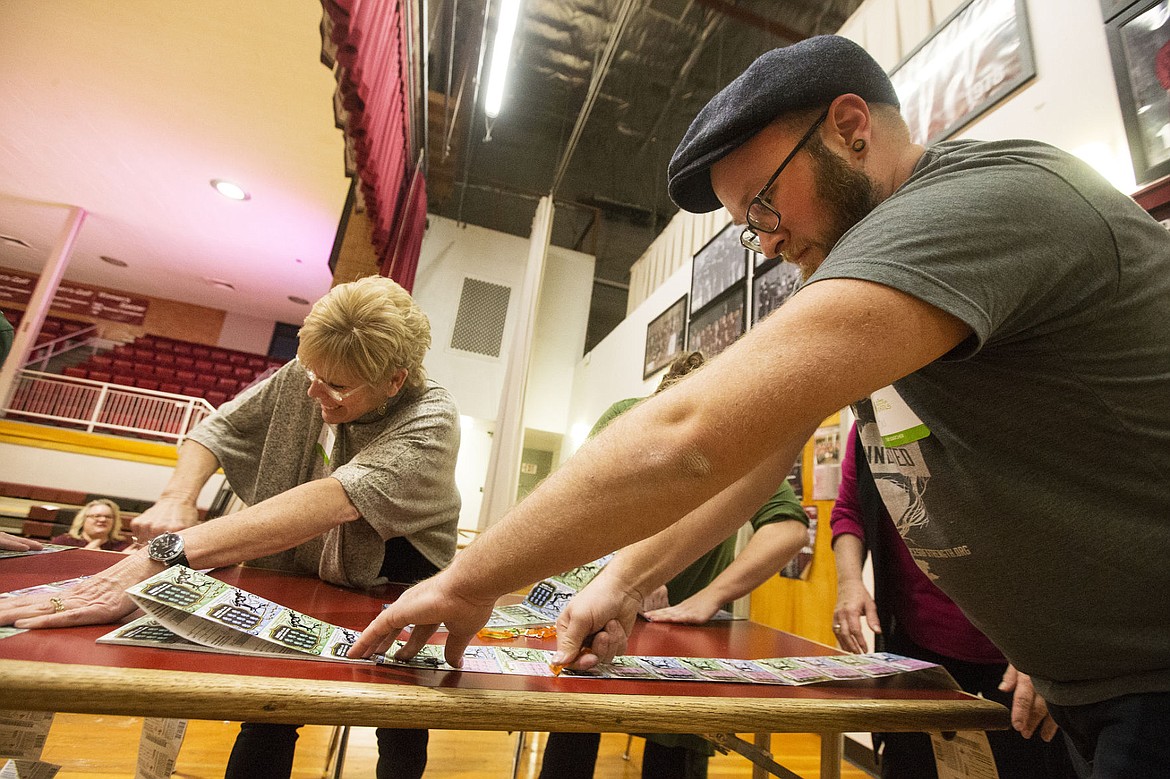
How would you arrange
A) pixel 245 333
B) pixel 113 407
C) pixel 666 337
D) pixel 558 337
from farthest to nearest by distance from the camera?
pixel 245 333, pixel 113 407, pixel 558 337, pixel 666 337

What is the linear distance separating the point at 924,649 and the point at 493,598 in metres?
1.39

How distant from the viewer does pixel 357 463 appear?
120 cm

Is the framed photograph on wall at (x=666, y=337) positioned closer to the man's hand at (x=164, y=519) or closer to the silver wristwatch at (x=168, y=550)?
the man's hand at (x=164, y=519)

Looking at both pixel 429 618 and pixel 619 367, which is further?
pixel 619 367

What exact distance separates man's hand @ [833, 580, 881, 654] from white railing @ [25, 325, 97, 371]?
15256mm

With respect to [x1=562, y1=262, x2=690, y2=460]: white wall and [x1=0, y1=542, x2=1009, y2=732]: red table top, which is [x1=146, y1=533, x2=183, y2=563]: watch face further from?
[x1=562, y1=262, x2=690, y2=460]: white wall

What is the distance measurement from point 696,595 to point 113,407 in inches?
441

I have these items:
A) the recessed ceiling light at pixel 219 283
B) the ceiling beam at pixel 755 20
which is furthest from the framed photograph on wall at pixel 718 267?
the recessed ceiling light at pixel 219 283

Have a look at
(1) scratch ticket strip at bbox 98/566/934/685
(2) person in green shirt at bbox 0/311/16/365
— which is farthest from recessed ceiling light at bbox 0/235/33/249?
(1) scratch ticket strip at bbox 98/566/934/685

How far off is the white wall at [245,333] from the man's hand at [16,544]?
13.2 m

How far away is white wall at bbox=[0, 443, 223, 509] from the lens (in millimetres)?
7250

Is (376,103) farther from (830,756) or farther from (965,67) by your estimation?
(830,756)

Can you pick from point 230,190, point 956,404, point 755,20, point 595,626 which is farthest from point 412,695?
point 230,190

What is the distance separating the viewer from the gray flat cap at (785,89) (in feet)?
2.55
